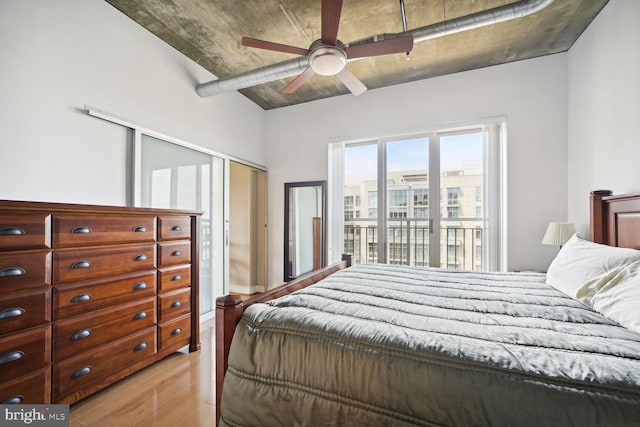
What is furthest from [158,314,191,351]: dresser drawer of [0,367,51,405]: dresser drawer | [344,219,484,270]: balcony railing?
[344,219,484,270]: balcony railing

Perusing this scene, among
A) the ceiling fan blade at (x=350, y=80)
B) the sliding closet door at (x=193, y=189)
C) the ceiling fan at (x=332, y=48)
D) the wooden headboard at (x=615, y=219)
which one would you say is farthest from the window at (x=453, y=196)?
the sliding closet door at (x=193, y=189)

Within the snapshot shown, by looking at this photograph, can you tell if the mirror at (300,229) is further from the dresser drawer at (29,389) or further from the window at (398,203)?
the dresser drawer at (29,389)

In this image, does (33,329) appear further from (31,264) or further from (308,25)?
(308,25)

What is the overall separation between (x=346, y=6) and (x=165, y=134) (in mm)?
2116

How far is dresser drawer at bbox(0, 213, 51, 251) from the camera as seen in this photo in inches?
52.9

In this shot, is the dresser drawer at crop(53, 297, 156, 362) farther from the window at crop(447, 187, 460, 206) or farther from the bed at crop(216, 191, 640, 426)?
the window at crop(447, 187, 460, 206)

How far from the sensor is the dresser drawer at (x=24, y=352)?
1.33m

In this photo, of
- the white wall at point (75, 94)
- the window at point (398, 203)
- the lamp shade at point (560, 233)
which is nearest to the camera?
the white wall at point (75, 94)

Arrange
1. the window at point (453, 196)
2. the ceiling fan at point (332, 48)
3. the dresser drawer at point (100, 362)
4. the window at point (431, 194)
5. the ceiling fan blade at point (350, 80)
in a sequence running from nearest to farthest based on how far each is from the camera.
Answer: the dresser drawer at point (100, 362) < the ceiling fan at point (332, 48) < the ceiling fan blade at point (350, 80) < the window at point (431, 194) < the window at point (453, 196)

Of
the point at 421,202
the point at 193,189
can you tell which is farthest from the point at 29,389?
the point at 421,202

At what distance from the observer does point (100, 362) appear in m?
1.77

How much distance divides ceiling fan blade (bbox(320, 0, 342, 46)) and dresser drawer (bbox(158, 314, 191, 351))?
8.60 ft

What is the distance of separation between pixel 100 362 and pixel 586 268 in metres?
3.08

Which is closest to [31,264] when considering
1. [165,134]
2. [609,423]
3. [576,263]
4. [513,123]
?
[165,134]
